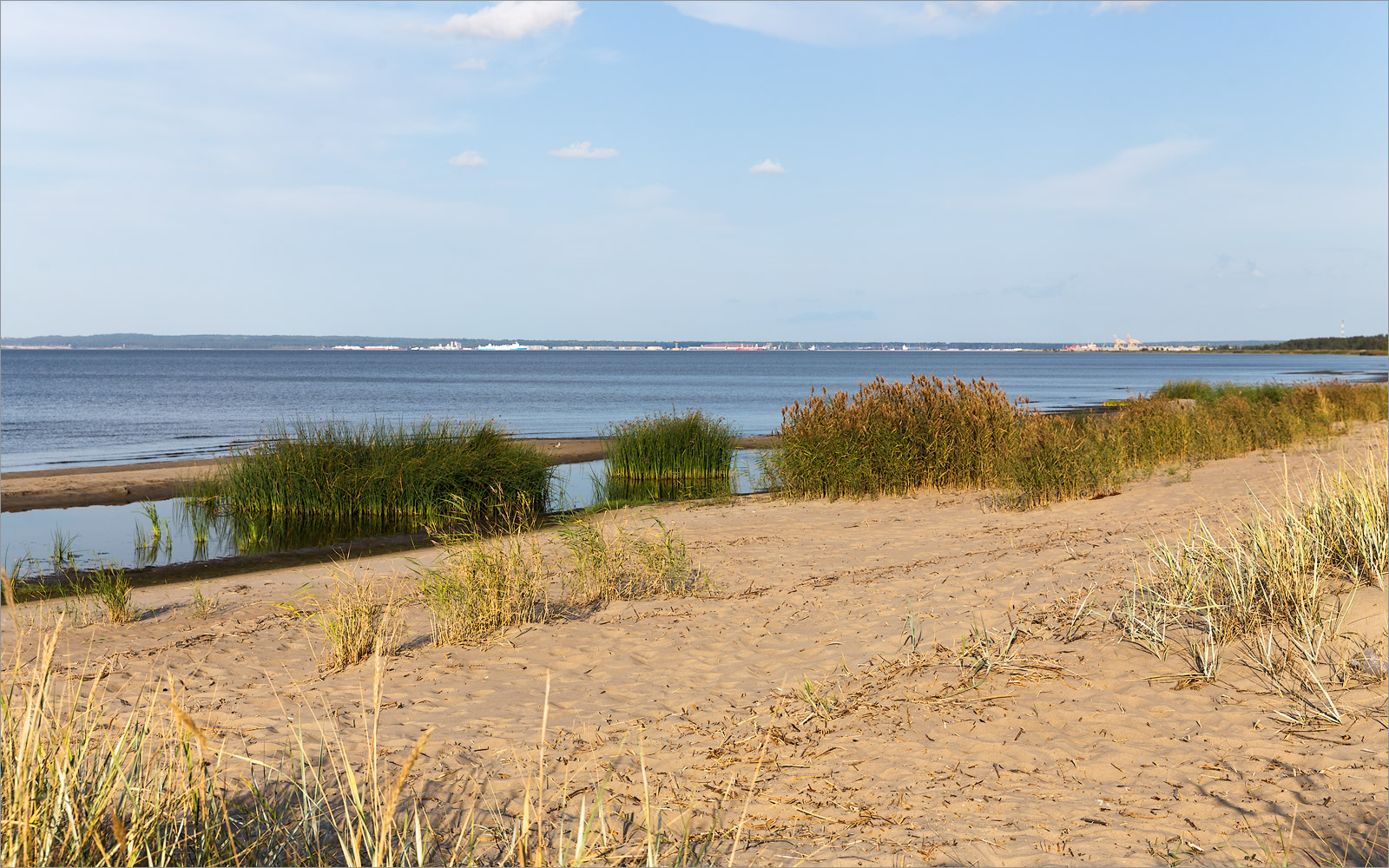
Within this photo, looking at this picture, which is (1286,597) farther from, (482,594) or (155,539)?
(155,539)

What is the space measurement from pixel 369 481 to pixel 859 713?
1219 centimetres

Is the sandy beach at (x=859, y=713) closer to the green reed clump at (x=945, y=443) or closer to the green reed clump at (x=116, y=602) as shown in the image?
the green reed clump at (x=116, y=602)

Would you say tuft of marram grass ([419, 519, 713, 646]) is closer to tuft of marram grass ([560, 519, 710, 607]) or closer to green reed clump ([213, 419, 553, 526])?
tuft of marram grass ([560, 519, 710, 607])

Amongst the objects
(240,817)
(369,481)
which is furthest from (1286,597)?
(369,481)

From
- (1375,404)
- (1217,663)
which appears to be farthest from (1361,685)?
(1375,404)

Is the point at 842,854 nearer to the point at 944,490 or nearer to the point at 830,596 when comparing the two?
the point at 830,596

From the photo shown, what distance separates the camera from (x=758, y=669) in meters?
6.37

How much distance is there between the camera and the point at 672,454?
773 inches

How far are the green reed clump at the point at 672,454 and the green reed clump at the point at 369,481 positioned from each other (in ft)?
11.3

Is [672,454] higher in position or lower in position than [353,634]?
higher

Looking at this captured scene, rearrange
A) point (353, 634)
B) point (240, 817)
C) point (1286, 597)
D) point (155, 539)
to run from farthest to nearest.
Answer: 1. point (155, 539)
2. point (353, 634)
3. point (1286, 597)
4. point (240, 817)

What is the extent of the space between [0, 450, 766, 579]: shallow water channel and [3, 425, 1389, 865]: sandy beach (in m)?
3.54

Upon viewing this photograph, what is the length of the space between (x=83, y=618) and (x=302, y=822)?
6.51 meters

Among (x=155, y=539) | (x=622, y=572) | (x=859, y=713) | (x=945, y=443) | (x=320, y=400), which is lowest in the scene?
(x=155, y=539)
